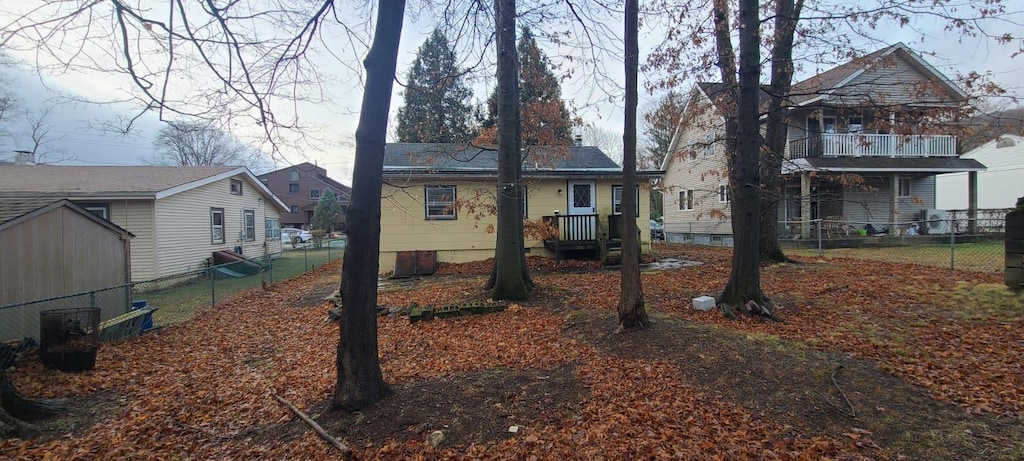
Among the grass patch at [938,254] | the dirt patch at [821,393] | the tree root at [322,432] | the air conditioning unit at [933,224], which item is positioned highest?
the air conditioning unit at [933,224]

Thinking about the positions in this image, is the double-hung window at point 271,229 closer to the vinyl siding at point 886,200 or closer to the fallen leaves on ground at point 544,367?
the fallen leaves on ground at point 544,367

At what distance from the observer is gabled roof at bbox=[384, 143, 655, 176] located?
40.4 ft

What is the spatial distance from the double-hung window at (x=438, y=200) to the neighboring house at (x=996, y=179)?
1090 inches

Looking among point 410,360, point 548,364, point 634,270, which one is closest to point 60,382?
point 410,360

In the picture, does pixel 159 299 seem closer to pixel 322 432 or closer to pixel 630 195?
pixel 322 432

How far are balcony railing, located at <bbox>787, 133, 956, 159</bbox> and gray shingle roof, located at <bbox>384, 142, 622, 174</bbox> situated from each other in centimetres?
800

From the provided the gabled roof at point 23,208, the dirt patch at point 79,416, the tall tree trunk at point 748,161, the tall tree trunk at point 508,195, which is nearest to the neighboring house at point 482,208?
the tall tree trunk at point 508,195

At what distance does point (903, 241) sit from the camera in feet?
51.1

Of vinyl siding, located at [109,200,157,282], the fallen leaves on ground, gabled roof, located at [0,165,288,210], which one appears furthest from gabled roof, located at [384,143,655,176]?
vinyl siding, located at [109,200,157,282]

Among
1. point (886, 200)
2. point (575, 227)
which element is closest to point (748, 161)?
point (575, 227)

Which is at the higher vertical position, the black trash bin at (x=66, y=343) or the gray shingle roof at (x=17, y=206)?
the gray shingle roof at (x=17, y=206)

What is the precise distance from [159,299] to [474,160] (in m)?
9.32

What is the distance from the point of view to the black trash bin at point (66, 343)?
517 cm

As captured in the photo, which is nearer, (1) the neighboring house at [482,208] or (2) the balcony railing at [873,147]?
(1) the neighboring house at [482,208]
